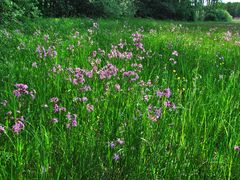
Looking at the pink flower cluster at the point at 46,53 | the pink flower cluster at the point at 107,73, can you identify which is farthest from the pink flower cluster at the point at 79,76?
the pink flower cluster at the point at 46,53

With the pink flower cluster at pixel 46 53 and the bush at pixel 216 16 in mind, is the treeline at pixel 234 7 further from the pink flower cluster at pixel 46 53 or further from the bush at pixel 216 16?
the pink flower cluster at pixel 46 53

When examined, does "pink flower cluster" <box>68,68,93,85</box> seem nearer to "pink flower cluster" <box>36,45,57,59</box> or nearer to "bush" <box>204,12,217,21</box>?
"pink flower cluster" <box>36,45,57,59</box>

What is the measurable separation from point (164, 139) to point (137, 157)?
0.81ft

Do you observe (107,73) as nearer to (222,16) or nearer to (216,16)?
(216,16)

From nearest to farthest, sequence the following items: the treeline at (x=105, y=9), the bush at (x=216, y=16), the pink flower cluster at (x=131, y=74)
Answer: the pink flower cluster at (x=131, y=74), the treeline at (x=105, y=9), the bush at (x=216, y=16)

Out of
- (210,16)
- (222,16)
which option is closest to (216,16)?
(210,16)

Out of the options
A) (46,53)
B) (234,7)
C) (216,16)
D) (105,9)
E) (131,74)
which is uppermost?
(234,7)

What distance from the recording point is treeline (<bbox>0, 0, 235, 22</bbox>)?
10.1 meters

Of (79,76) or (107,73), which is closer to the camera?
(79,76)

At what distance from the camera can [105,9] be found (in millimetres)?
16438

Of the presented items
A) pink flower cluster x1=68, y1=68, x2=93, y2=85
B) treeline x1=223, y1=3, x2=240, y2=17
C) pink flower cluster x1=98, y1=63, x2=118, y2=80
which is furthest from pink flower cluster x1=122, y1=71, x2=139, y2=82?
treeline x1=223, y1=3, x2=240, y2=17

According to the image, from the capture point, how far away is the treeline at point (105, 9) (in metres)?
10.1

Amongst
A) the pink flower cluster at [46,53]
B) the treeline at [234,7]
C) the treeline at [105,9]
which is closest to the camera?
the pink flower cluster at [46,53]

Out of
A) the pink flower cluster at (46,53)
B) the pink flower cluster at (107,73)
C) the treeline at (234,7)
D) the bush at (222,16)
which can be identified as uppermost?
the treeline at (234,7)
